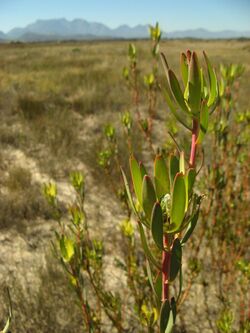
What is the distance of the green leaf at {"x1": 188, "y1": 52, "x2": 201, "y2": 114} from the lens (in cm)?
56

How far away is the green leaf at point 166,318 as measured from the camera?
620 millimetres

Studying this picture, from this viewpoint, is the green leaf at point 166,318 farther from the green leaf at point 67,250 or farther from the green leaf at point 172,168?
the green leaf at point 67,250

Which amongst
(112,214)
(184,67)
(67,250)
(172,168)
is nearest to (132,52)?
(67,250)

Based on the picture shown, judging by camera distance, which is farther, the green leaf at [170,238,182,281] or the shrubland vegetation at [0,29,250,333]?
the shrubland vegetation at [0,29,250,333]

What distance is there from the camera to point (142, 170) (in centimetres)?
59

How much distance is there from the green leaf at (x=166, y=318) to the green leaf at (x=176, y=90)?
0.34 meters

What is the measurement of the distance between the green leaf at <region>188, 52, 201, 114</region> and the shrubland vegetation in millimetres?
65

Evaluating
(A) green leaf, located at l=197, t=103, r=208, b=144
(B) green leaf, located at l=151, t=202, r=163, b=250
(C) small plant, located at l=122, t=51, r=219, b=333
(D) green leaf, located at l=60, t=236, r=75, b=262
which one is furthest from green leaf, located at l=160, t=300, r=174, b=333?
(D) green leaf, located at l=60, t=236, r=75, b=262

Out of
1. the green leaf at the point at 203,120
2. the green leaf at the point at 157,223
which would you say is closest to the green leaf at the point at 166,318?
the green leaf at the point at 157,223

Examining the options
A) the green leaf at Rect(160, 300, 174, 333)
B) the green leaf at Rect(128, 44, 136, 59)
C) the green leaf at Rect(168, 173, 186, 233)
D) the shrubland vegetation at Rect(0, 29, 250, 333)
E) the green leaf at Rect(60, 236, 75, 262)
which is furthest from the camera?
the green leaf at Rect(128, 44, 136, 59)

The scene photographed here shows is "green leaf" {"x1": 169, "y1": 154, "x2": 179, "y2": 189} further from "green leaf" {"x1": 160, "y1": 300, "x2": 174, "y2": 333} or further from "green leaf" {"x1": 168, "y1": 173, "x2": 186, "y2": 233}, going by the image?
"green leaf" {"x1": 160, "y1": 300, "x2": 174, "y2": 333}

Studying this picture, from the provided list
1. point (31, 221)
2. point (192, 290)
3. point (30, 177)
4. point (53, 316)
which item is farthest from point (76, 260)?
point (30, 177)

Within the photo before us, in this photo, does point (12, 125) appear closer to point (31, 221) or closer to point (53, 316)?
point (31, 221)

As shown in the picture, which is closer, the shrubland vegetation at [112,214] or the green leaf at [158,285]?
the green leaf at [158,285]
